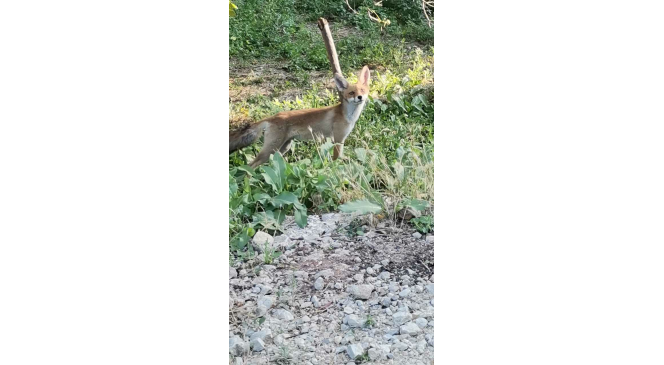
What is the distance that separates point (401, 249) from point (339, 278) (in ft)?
1.09

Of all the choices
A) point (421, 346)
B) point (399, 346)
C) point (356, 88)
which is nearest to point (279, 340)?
point (399, 346)

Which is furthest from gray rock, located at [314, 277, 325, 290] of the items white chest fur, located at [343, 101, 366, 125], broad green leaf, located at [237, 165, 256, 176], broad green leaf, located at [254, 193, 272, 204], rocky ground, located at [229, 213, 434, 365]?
white chest fur, located at [343, 101, 366, 125]

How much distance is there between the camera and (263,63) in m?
3.81

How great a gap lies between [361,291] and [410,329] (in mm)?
288

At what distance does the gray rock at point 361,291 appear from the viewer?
11.6 feet

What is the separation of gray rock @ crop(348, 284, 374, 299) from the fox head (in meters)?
0.92

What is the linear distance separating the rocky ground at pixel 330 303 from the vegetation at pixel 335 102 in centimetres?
11

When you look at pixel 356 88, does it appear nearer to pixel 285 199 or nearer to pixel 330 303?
pixel 285 199

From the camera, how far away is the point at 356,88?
379 centimetres

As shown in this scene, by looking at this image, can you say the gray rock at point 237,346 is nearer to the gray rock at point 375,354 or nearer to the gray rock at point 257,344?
the gray rock at point 257,344

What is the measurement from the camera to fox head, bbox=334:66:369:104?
379cm

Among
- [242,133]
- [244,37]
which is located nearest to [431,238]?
[242,133]
